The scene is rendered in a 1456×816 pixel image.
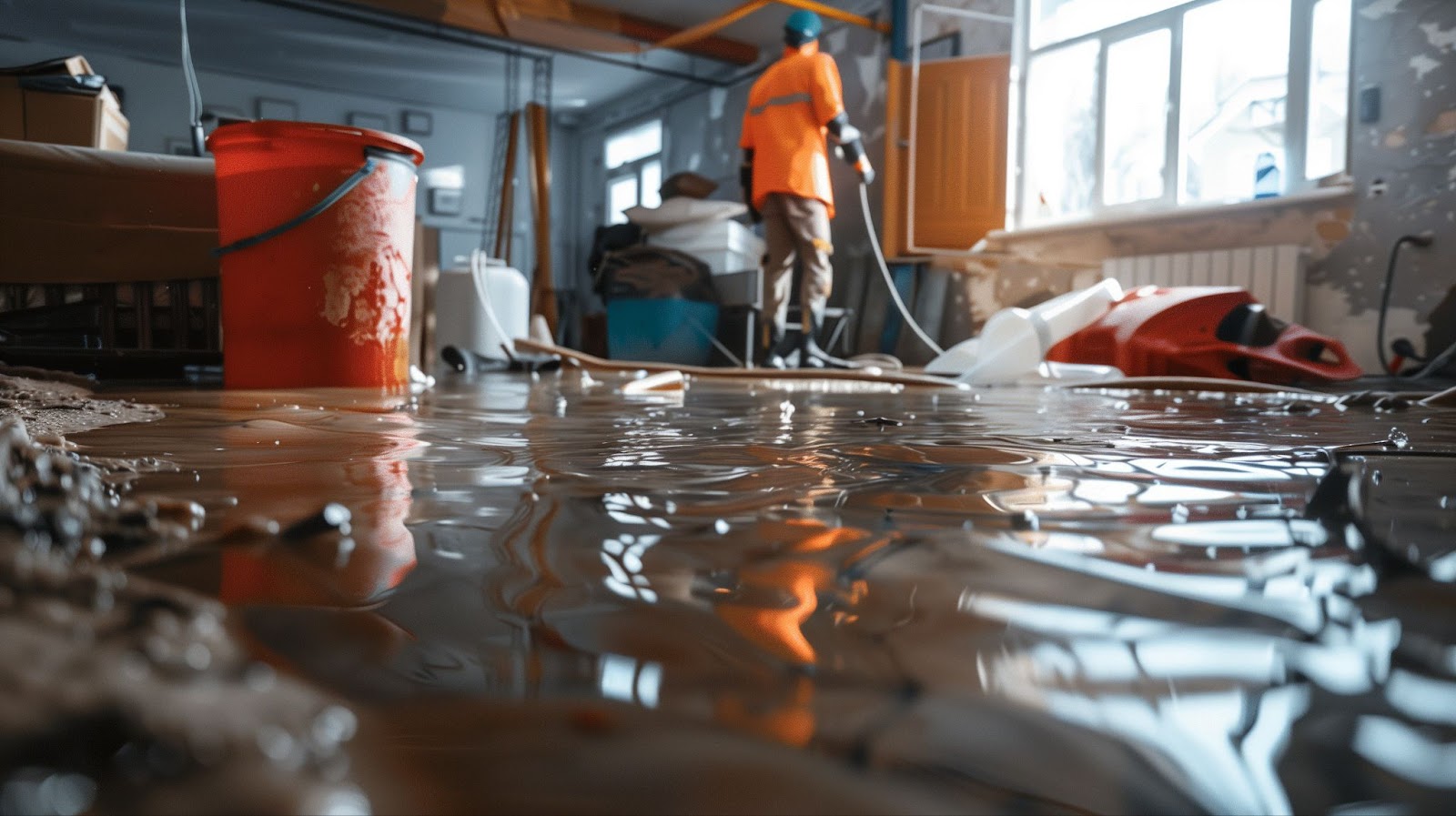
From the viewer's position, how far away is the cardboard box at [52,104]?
2314 millimetres

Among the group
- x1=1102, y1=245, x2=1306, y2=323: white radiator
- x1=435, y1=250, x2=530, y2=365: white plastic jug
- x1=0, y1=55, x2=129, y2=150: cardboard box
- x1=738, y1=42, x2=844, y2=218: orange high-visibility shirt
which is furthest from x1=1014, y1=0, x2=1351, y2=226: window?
x1=0, y1=55, x2=129, y2=150: cardboard box

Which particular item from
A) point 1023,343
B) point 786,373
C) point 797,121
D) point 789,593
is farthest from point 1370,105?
point 789,593

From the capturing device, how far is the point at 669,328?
199 inches

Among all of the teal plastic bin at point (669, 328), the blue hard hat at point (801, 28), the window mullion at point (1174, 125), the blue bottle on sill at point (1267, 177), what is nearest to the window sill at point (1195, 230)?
the blue bottle on sill at point (1267, 177)

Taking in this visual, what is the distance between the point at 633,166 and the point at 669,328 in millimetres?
4267

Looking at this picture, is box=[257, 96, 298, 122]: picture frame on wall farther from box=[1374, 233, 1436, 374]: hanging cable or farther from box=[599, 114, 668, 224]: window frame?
box=[1374, 233, 1436, 374]: hanging cable

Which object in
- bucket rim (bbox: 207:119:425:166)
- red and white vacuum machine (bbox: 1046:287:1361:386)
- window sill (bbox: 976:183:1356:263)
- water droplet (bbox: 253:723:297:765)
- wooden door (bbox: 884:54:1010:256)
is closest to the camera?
water droplet (bbox: 253:723:297:765)

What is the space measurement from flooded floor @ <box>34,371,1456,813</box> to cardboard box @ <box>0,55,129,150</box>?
217 centimetres

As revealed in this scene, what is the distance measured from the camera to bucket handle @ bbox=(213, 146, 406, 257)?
1.72 metres

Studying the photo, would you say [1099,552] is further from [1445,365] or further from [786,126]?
[1445,365]

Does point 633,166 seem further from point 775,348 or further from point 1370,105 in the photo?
point 1370,105

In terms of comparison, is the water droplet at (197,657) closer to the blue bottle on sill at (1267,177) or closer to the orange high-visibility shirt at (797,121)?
the orange high-visibility shirt at (797,121)

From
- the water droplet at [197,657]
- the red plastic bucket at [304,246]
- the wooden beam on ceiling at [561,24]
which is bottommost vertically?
the water droplet at [197,657]

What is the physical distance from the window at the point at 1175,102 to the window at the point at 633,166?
4.10 meters
